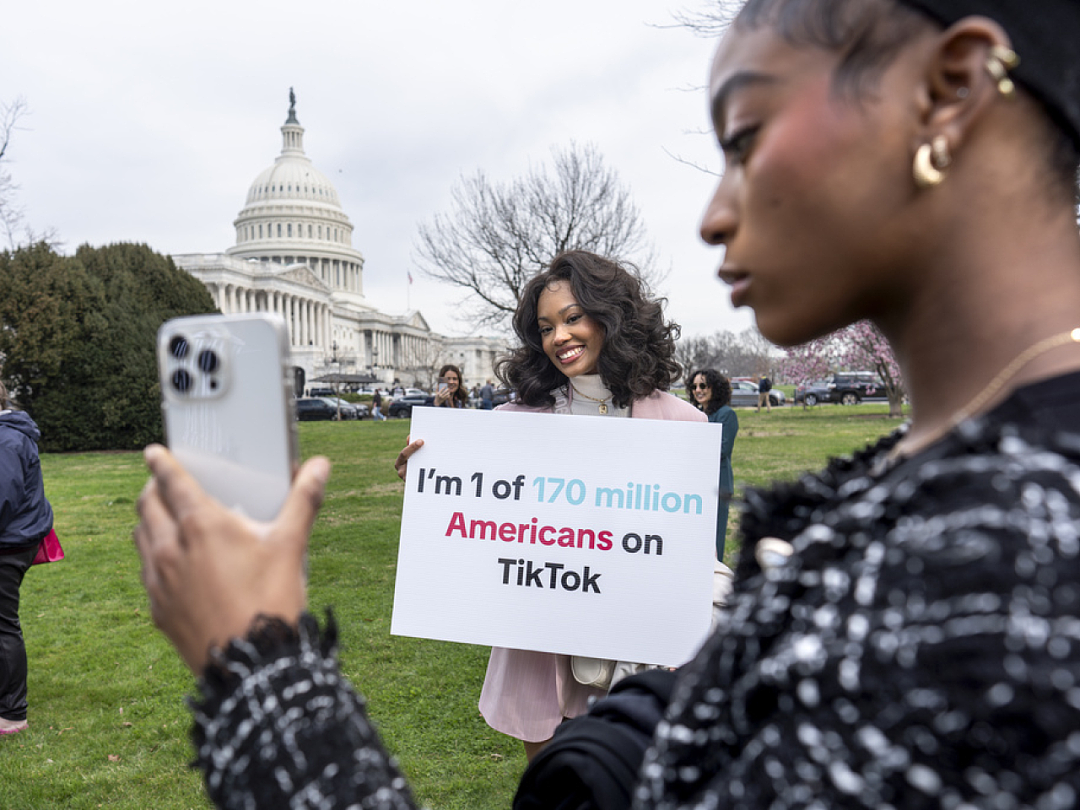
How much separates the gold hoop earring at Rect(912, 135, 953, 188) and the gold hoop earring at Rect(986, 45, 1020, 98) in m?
0.07

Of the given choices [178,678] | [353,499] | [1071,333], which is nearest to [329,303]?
[353,499]

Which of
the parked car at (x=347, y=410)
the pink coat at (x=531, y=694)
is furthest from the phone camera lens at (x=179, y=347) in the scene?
the parked car at (x=347, y=410)

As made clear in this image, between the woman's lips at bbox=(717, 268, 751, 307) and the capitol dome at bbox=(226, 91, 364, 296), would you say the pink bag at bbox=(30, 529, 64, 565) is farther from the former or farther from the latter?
the capitol dome at bbox=(226, 91, 364, 296)

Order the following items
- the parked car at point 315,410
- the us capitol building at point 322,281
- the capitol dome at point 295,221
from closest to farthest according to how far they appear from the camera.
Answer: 1. the parked car at point 315,410
2. the us capitol building at point 322,281
3. the capitol dome at point 295,221

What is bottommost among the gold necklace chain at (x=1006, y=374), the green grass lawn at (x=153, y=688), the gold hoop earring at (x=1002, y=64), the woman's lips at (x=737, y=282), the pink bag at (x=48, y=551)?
the green grass lawn at (x=153, y=688)

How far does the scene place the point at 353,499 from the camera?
1501 cm

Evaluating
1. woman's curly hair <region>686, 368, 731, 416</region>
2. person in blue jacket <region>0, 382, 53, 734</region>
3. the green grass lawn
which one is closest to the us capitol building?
the green grass lawn

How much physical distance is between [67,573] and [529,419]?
30.5 ft

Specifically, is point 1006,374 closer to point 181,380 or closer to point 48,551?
point 181,380

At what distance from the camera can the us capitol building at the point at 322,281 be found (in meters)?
94.0

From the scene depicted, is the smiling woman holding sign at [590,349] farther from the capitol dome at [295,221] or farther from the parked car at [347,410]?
the capitol dome at [295,221]

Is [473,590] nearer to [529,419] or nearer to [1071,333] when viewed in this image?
[529,419]

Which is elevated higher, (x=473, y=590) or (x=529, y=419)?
(x=529, y=419)

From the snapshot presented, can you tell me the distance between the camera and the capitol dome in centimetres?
10594
